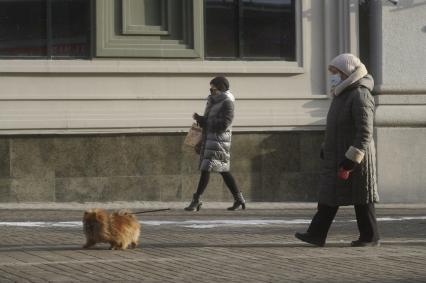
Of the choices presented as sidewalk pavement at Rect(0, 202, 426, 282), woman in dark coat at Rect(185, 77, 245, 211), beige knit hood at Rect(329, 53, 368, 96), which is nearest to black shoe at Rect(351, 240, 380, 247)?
sidewalk pavement at Rect(0, 202, 426, 282)

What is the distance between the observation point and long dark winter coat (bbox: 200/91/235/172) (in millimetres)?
15297

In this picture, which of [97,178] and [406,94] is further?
[406,94]

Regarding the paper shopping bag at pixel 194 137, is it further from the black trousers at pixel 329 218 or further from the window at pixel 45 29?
the black trousers at pixel 329 218

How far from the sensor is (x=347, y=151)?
10.3 m

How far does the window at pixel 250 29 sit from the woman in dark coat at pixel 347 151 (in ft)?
24.5

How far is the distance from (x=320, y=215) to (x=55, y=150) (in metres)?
7.16

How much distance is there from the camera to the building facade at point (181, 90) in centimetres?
1698

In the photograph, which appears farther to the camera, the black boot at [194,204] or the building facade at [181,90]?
the building facade at [181,90]

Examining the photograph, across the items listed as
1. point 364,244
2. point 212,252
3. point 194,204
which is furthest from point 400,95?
point 212,252

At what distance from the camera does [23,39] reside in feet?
56.1

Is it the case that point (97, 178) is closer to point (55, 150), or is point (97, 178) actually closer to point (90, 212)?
point (55, 150)

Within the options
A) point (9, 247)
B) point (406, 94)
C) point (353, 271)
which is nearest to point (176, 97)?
point (406, 94)

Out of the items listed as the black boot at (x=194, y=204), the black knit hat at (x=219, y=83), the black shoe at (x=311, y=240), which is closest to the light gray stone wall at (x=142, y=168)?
the black boot at (x=194, y=204)

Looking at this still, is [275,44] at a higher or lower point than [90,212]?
higher
